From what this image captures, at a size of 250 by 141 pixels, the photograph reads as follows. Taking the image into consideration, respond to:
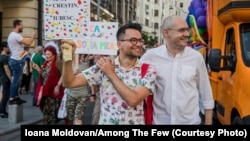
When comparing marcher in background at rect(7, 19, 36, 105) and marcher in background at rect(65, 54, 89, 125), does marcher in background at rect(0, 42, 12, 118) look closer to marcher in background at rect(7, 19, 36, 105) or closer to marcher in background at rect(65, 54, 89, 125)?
marcher in background at rect(7, 19, 36, 105)

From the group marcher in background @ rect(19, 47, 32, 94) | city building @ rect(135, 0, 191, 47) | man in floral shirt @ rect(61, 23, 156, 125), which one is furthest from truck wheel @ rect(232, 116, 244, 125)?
city building @ rect(135, 0, 191, 47)

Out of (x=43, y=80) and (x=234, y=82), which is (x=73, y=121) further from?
(x=234, y=82)

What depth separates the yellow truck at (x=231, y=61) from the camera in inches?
221

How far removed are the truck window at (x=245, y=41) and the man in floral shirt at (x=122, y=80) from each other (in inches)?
112

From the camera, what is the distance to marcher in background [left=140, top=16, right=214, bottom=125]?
3.62 meters

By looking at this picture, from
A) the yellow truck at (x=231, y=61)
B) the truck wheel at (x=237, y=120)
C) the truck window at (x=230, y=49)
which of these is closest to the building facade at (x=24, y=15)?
the yellow truck at (x=231, y=61)

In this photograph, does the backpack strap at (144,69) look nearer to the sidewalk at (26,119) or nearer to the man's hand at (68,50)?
the man's hand at (68,50)

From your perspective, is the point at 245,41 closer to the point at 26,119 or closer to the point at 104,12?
the point at 26,119

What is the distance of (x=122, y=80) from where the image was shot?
3293mm

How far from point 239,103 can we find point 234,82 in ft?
1.43

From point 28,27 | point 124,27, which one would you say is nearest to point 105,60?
point 124,27

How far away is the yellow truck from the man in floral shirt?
7.99 ft

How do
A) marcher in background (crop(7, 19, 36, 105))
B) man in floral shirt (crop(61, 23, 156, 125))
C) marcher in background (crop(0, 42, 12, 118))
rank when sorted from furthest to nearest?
marcher in background (crop(7, 19, 36, 105)) < marcher in background (crop(0, 42, 12, 118)) < man in floral shirt (crop(61, 23, 156, 125))

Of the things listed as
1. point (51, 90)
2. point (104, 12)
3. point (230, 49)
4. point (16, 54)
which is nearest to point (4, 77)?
point (16, 54)
